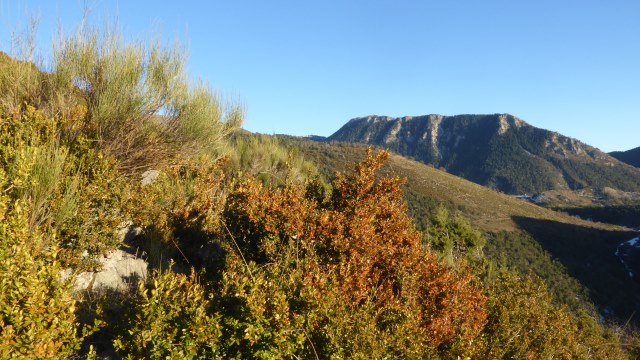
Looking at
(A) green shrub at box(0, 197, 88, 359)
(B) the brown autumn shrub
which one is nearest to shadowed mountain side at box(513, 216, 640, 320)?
(B) the brown autumn shrub

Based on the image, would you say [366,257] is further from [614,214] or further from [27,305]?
[614,214]

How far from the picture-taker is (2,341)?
2.53m

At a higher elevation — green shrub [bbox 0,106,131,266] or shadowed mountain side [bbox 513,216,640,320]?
green shrub [bbox 0,106,131,266]

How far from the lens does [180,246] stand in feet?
21.5

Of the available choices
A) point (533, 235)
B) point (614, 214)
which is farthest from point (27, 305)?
point (614, 214)

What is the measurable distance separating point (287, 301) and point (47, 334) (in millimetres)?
1936

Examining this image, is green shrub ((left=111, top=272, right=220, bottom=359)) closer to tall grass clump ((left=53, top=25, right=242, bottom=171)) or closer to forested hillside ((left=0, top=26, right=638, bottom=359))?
forested hillside ((left=0, top=26, right=638, bottom=359))

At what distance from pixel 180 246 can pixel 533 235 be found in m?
71.8

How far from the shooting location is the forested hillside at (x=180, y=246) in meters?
3.29

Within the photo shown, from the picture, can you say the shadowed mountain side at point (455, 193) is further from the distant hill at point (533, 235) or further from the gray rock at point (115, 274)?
the gray rock at point (115, 274)

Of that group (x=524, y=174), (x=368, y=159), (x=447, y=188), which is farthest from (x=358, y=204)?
(x=524, y=174)

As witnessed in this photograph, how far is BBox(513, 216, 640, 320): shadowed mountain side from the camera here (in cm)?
5259

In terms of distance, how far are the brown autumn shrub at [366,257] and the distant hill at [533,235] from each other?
1517 inches

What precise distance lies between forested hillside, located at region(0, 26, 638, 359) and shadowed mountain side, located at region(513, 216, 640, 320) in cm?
5561
